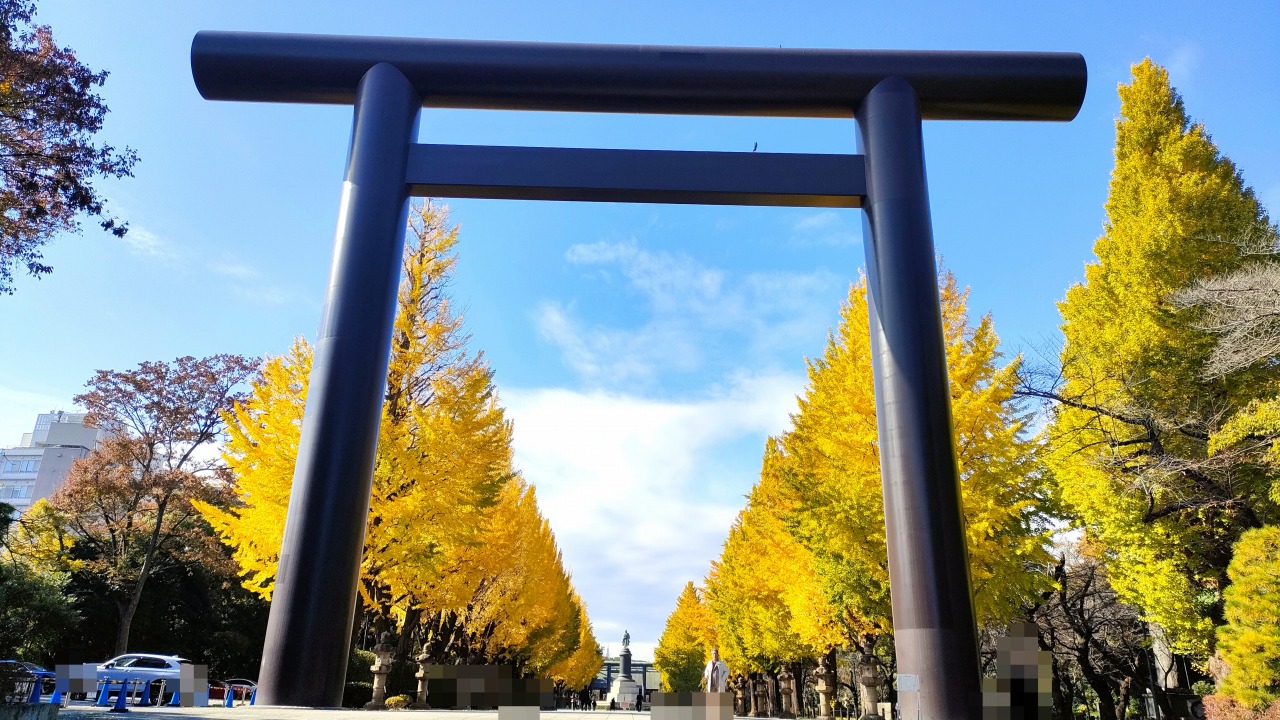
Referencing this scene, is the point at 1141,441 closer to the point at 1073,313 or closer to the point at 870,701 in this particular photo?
the point at 1073,313

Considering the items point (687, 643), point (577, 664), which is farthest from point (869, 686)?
point (687, 643)

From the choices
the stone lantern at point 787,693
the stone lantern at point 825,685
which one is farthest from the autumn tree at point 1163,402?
the stone lantern at point 787,693

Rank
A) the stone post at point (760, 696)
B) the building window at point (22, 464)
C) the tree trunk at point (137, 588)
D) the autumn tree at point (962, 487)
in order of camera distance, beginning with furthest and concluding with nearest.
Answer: the building window at point (22, 464)
the stone post at point (760, 696)
the tree trunk at point (137, 588)
the autumn tree at point (962, 487)

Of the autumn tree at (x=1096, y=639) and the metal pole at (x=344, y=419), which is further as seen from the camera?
the autumn tree at (x=1096, y=639)

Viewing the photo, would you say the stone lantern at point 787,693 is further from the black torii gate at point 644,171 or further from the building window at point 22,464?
the building window at point 22,464

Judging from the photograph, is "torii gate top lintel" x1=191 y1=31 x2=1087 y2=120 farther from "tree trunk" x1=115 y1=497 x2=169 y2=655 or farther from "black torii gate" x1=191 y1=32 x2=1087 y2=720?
"tree trunk" x1=115 y1=497 x2=169 y2=655

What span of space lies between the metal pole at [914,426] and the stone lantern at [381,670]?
9.46 metres

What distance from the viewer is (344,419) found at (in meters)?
8.15

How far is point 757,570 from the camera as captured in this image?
20156 millimetres

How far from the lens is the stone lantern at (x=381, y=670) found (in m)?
13.3

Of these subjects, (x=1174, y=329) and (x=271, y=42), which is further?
(x=1174, y=329)

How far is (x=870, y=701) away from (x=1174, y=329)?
30.9 feet

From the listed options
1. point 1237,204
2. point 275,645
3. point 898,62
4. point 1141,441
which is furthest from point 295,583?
point 1237,204

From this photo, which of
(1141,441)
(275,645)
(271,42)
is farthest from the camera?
(1141,441)
